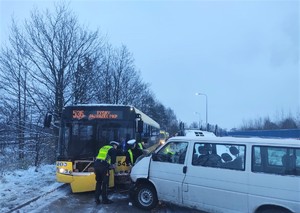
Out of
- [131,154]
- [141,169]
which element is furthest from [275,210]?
[131,154]

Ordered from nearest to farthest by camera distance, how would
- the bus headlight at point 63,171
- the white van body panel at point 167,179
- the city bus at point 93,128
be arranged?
the white van body panel at point 167,179, the bus headlight at point 63,171, the city bus at point 93,128

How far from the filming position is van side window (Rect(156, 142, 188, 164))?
9000 mm

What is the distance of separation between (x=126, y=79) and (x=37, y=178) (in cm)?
2897

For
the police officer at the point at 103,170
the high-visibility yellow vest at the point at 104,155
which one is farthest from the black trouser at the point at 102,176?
the high-visibility yellow vest at the point at 104,155

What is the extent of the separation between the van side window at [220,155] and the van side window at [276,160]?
30 centimetres

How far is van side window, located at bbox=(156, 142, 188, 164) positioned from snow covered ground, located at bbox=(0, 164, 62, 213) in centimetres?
392

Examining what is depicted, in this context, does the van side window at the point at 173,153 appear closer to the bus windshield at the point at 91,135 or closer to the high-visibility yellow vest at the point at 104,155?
the high-visibility yellow vest at the point at 104,155

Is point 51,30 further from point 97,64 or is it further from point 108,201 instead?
point 108,201

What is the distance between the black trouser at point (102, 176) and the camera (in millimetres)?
10633

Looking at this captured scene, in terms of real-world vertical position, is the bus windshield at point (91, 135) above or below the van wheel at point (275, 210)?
above

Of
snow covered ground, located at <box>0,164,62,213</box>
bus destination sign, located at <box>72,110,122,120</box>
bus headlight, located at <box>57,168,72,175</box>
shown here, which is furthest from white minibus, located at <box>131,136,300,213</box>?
bus destination sign, located at <box>72,110,122,120</box>

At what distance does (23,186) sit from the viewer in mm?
12539

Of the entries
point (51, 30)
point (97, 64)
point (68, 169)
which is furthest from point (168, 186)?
point (97, 64)

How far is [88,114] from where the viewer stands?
13.1 metres
